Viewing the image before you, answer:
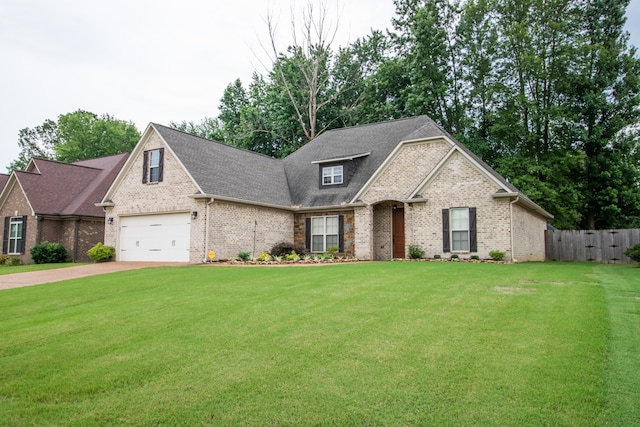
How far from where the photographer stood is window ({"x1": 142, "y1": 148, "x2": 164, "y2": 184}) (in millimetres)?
19766

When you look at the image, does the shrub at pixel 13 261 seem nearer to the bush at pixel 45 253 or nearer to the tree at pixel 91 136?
the bush at pixel 45 253

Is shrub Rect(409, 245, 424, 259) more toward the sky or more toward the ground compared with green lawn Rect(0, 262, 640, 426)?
more toward the sky

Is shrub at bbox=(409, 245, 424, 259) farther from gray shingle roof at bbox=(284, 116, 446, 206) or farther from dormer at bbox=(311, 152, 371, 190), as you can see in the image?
dormer at bbox=(311, 152, 371, 190)

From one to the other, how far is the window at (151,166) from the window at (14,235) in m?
9.28

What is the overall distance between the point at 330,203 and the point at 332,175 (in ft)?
6.63

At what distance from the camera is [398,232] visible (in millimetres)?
19750

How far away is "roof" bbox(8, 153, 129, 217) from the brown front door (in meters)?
16.2

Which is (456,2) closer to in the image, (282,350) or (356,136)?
(356,136)

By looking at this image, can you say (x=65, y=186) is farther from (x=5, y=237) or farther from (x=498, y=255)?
(x=498, y=255)

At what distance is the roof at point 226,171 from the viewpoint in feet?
61.6

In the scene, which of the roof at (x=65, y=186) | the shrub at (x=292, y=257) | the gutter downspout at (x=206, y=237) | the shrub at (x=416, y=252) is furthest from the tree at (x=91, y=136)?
the shrub at (x=416, y=252)

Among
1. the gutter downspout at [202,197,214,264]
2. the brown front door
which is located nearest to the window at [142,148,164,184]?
the gutter downspout at [202,197,214,264]

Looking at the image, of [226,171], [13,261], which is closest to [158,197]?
[226,171]

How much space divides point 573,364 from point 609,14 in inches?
1236
